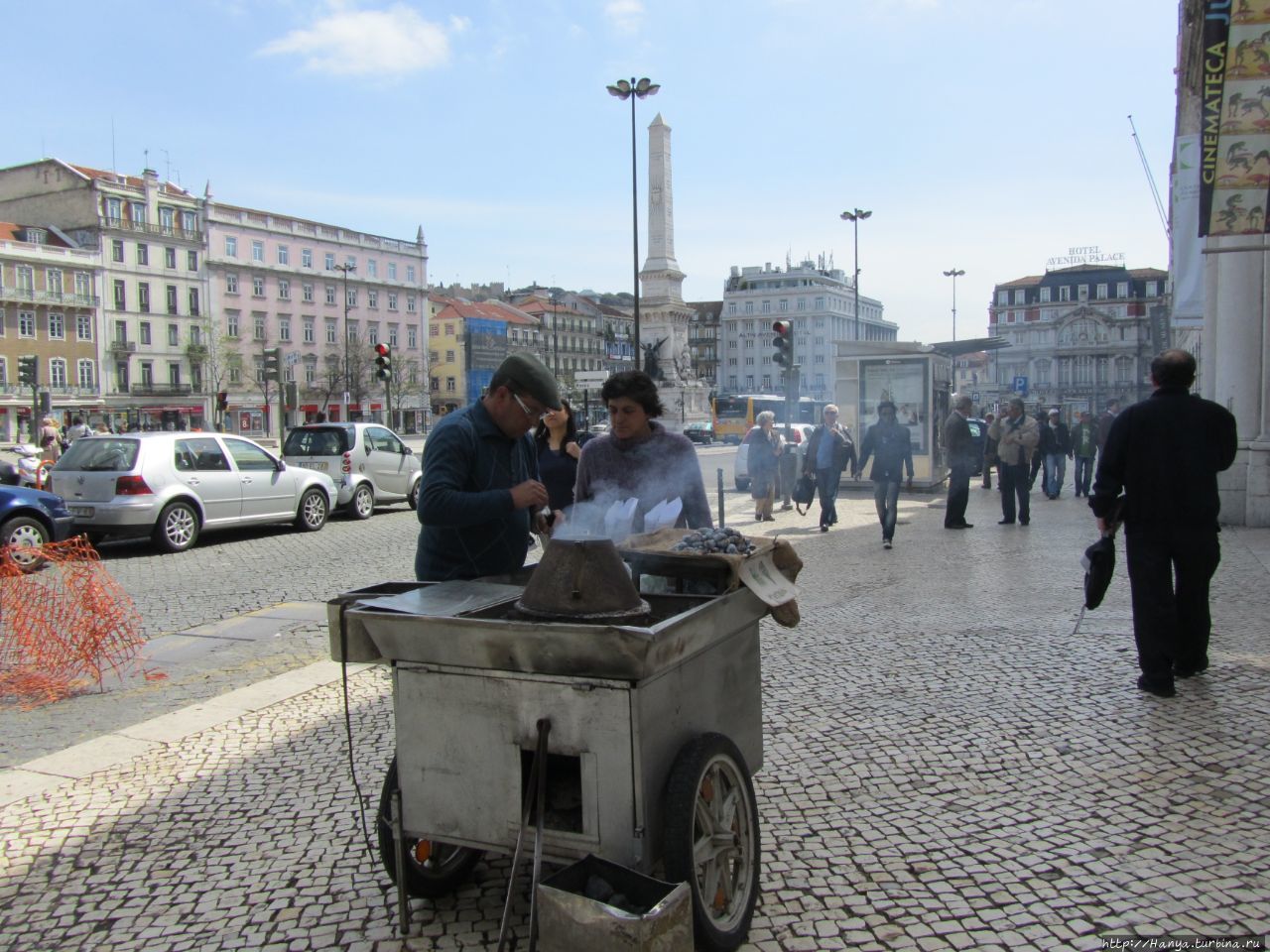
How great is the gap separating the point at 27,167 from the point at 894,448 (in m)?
80.3

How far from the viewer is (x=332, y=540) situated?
1330 cm

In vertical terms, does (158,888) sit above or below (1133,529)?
below

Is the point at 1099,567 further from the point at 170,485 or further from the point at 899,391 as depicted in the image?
the point at 899,391

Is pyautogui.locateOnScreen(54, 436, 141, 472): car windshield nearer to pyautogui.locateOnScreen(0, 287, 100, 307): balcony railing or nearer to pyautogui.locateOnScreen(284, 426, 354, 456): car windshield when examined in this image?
pyautogui.locateOnScreen(284, 426, 354, 456): car windshield

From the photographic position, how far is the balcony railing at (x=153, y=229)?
228 ft

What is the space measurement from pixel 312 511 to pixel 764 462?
22.8 ft

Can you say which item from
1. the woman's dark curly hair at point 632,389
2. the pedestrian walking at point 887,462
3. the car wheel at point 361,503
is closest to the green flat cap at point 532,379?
the woman's dark curly hair at point 632,389

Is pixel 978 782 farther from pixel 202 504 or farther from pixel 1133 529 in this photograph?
pixel 202 504

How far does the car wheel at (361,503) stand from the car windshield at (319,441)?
2.48 ft

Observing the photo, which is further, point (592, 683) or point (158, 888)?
point (158, 888)

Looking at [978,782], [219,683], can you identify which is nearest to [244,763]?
[219,683]

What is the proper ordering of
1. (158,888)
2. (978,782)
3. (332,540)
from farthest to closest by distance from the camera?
(332,540), (978,782), (158,888)

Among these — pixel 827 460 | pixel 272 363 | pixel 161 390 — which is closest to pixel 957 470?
pixel 827 460

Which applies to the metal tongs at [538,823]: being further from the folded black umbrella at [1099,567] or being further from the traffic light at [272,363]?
the traffic light at [272,363]
